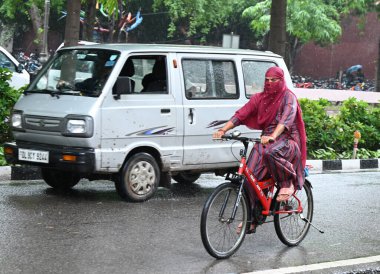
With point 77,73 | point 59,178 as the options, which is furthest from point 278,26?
point 59,178

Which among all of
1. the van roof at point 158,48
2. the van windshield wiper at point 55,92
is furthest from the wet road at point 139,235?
the van roof at point 158,48

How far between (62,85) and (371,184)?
5387 millimetres

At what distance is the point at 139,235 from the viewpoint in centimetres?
720

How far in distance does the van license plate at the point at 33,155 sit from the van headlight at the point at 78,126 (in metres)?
0.36

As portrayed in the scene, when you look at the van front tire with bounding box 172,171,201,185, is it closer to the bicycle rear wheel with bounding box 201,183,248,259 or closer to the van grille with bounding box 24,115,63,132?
the van grille with bounding box 24,115,63,132

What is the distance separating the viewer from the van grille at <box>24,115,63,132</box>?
28.2 ft

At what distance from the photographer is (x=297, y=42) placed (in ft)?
170

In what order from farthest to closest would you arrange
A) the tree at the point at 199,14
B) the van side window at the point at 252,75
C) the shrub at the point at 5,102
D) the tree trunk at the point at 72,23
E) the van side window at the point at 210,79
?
the tree at the point at 199,14 < the tree trunk at the point at 72,23 < the shrub at the point at 5,102 < the van side window at the point at 252,75 < the van side window at the point at 210,79

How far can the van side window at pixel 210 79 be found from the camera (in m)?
9.46

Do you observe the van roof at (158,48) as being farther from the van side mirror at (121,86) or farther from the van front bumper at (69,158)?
the van front bumper at (69,158)

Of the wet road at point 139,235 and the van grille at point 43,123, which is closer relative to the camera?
the wet road at point 139,235

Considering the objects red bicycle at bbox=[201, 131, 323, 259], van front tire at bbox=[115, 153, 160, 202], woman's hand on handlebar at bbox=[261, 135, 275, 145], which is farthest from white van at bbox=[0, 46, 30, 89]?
woman's hand on handlebar at bbox=[261, 135, 275, 145]

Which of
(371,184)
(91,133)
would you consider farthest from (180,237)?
(371,184)

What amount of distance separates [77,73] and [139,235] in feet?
8.74
